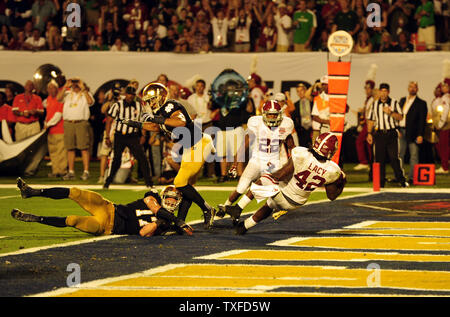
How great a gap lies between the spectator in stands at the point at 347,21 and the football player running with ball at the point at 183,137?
9.84 metres

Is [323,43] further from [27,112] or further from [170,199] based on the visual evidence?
[170,199]

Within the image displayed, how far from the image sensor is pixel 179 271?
894 centimetres

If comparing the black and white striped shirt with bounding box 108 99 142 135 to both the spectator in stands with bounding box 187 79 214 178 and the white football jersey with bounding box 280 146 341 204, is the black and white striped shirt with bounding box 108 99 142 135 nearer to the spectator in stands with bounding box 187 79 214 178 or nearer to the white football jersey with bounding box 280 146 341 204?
the spectator in stands with bounding box 187 79 214 178

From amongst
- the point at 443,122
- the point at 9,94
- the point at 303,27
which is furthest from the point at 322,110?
the point at 9,94

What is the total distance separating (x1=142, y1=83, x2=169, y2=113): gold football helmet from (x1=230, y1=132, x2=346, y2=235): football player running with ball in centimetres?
201

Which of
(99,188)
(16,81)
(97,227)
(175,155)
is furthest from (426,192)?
(16,81)

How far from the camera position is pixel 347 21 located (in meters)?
21.8

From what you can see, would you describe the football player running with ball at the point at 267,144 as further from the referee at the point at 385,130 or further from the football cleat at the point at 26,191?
the referee at the point at 385,130

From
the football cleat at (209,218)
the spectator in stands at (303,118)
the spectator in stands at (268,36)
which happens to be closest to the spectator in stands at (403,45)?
the spectator in stands at (268,36)

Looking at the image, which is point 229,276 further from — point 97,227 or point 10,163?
point 10,163

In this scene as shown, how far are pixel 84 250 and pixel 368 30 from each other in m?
Result: 13.8

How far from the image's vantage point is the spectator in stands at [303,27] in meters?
22.4

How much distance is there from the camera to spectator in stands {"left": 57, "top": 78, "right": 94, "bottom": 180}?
19.3 metres

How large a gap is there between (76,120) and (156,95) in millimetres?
7128
